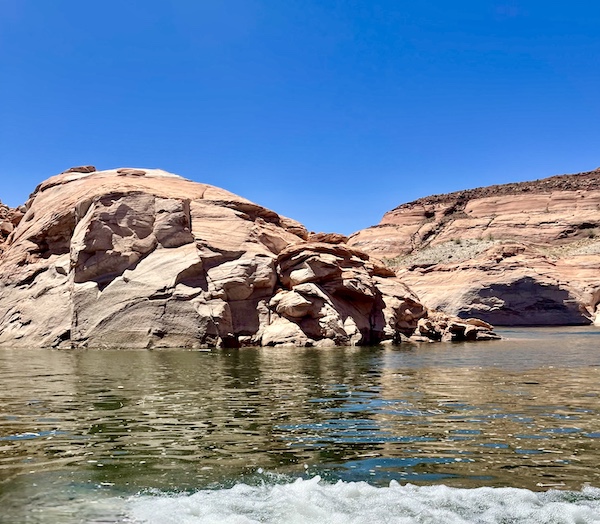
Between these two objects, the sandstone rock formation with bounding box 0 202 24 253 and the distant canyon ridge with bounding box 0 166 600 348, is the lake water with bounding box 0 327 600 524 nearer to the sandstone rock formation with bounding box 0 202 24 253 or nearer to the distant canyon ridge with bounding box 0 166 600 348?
the distant canyon ridge with bounding box 0 166 600 348

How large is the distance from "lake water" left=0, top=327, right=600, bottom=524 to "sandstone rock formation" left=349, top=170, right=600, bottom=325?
64378 mm

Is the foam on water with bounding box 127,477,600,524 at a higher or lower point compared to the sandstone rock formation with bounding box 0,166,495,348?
lower

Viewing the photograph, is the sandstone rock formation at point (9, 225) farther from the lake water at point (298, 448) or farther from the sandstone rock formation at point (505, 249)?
the sandstone rock formation at point (505, 249)

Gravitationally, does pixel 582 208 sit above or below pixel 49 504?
above

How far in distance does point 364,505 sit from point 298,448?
288cm

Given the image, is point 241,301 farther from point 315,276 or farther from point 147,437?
point 147,437

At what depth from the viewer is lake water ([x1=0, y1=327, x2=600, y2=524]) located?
6883 mm

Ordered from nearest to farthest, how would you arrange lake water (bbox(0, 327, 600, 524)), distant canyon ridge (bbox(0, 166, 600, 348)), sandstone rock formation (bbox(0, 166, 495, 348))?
lake water (bbox(0, 327, 600, 524))
sandstone rock formation (bbox(0, 166, 495, 348))
distant canyon ridge (bbox(0, 166, 600, 348))

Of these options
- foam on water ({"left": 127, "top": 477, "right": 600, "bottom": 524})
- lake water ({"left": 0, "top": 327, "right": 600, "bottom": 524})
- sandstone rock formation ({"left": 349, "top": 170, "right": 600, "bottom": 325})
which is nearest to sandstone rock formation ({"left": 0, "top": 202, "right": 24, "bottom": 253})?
lake water ({"left": 0, "top": 327, "right": 600, "bottom": 524})

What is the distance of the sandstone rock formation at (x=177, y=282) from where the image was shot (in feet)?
111

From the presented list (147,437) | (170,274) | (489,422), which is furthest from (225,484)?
(170,274)

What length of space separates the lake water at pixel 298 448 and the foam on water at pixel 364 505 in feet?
0.08

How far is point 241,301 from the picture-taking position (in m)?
35.8

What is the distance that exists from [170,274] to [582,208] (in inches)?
4015
